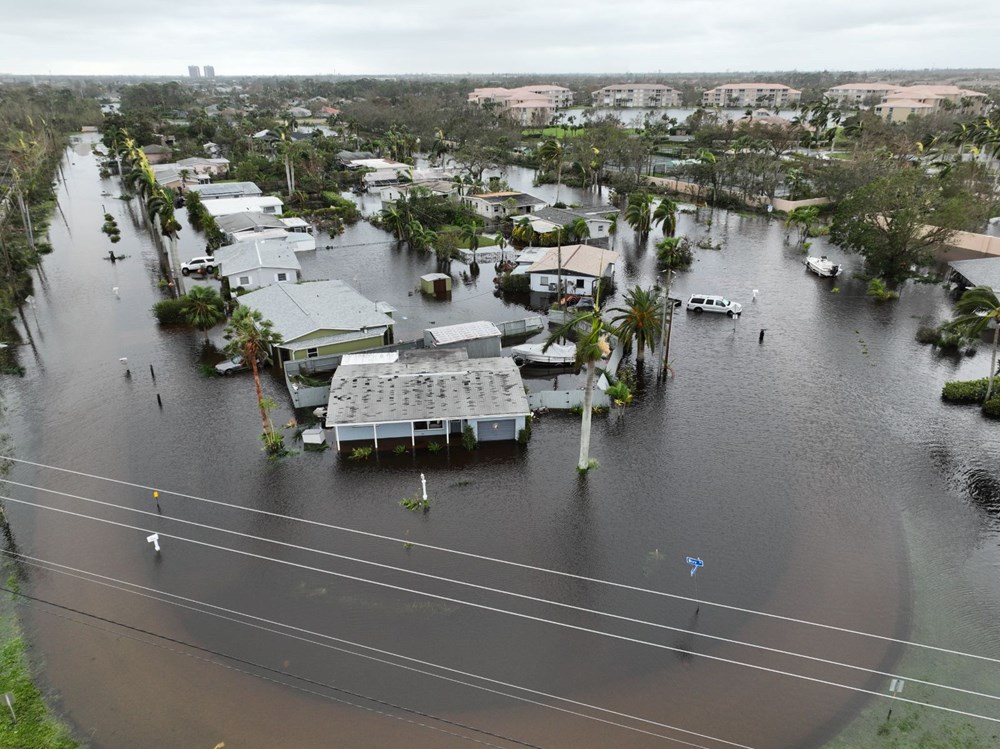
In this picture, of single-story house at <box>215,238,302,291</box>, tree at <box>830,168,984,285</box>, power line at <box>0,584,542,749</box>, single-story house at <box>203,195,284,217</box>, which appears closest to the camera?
power line at <box>0,584,542,749</box>

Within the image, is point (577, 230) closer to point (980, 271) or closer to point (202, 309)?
point (980, 271)

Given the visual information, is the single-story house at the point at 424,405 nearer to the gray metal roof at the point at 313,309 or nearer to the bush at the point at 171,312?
the gray metal roof at the point at 313,309

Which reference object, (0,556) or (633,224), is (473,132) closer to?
(633,224)

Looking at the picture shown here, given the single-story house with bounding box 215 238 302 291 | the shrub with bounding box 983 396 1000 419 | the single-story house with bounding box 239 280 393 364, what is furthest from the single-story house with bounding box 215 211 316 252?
the shrub with bounding box 983 396 1000 419

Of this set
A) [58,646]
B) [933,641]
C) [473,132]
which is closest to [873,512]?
[933,641]

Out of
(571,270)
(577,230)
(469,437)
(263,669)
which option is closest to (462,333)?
(469,437)

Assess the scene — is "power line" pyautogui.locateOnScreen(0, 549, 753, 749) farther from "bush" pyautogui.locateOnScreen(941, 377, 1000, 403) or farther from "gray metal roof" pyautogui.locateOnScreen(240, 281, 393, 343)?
"bush" pyautogui.locateOnScreen(941, 377, 1000, 403)
